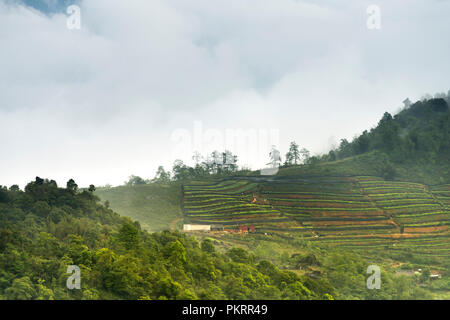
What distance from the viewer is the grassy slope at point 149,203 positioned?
56594 millimetres

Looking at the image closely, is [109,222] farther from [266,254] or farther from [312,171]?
[312,171]

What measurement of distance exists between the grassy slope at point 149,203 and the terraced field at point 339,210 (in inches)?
90.3

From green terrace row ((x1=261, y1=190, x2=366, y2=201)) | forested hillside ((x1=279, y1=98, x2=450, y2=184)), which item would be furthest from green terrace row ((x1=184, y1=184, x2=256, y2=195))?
forested hillside ((x1=279, y1=98, x2=450, y2=184))

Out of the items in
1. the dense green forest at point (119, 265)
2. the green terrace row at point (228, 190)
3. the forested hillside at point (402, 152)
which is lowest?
the dense green forest at point (119, 265)

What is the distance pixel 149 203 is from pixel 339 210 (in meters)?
31.5

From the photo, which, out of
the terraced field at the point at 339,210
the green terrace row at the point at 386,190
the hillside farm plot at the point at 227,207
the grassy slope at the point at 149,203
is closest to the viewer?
the terraced field at the point at 339,210

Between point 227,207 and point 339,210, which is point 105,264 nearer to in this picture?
point 227,207

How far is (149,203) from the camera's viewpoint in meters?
64.1

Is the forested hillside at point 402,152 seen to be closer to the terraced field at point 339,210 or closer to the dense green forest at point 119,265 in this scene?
the terraced field at point 339,210

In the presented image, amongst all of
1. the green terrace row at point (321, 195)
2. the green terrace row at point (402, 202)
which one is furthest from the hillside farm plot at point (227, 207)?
the green terrace row at point (402, 202)

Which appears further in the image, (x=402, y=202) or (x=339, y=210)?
(x=402, y=202)

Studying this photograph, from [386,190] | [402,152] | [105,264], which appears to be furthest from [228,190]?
[105,264]
